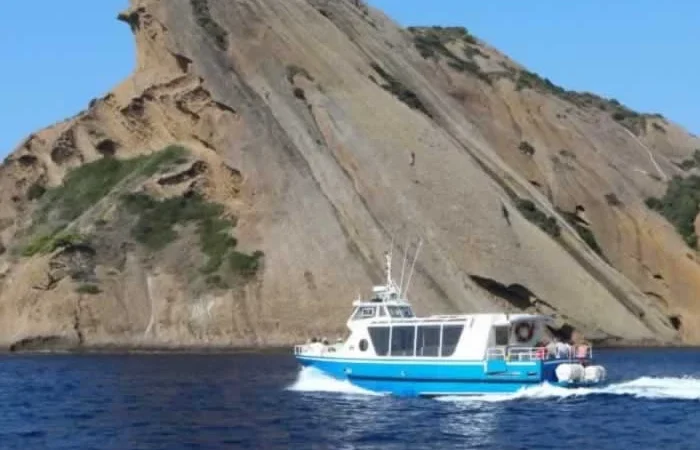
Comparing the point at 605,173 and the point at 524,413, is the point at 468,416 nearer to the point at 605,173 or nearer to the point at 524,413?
the point at 524,413

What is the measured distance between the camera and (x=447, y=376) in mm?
46375

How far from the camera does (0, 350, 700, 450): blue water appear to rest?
35.9 meters

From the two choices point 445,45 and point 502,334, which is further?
point 445,45

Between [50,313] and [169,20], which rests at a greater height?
[169,20]

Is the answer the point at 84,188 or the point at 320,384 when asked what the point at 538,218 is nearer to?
the point at 84,188

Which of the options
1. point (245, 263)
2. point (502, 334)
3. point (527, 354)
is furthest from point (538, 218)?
point (527, 354)

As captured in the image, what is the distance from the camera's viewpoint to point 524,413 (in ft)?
137

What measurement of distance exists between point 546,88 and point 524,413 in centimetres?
8834

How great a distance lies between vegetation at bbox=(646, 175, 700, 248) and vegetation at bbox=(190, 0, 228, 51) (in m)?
38.0

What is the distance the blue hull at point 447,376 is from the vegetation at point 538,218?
44.9 m

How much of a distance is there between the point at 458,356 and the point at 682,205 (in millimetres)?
66532

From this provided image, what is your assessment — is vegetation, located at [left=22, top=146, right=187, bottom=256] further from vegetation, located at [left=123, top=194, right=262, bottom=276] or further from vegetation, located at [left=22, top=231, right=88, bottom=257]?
vegetation, located at [left=123, top=194, right=262, bottom=276]

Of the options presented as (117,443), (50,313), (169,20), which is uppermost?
(169,20)

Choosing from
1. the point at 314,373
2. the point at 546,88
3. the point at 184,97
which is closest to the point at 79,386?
the point at 314,373
